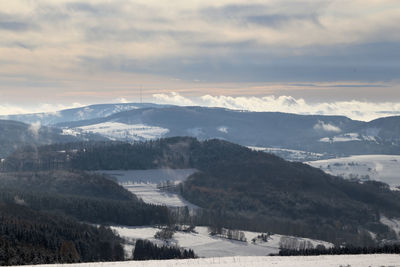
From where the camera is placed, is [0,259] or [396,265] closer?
[396,265]

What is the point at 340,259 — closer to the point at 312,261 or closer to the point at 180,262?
the point at 312,261

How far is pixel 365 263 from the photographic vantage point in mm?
141500

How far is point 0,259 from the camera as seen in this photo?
148 metres

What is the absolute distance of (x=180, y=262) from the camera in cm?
13912

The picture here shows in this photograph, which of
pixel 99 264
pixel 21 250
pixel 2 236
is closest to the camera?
pixel 99 264

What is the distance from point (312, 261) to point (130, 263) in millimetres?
54008

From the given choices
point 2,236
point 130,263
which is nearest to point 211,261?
point 130,263

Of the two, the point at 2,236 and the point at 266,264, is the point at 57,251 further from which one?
the point at 266,264

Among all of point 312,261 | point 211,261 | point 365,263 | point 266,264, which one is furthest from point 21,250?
point 365,263

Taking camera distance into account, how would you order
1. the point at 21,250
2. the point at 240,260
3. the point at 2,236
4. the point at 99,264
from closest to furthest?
the point at 99,264
the point at 240,260
the point at 21,250
the point at 2,236

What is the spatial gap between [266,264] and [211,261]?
16.0 metres

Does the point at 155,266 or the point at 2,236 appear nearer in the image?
the point at 155,266

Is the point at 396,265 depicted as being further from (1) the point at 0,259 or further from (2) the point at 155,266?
(1) the point at 0,259

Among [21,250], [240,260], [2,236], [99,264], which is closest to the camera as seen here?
[99,264]
